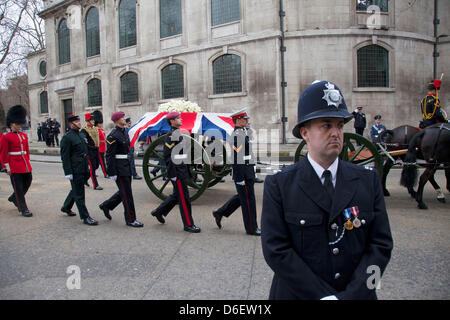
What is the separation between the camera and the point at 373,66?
19.2 m

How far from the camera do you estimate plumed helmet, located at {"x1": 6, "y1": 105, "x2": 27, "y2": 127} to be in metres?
6.75

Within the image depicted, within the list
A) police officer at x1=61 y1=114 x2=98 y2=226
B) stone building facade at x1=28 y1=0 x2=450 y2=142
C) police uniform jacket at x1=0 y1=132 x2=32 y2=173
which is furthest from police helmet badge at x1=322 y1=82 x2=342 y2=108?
stone building facade at x1=28 y1=0 x2=450 y2=142

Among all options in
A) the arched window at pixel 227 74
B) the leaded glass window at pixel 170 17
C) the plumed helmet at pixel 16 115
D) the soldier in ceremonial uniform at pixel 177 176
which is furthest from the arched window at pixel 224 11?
the soldier in ceremonial uniform at pixel 177 176

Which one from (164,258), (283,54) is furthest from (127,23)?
(164,258)

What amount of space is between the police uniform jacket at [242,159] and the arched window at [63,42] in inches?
1213

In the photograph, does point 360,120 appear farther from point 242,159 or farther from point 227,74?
point 242,159

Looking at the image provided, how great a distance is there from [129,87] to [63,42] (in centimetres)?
1090

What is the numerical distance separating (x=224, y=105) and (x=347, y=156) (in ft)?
47.7

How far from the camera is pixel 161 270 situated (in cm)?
392

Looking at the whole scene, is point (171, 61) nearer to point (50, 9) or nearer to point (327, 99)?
point (50, 9)

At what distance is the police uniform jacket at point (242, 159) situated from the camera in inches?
207

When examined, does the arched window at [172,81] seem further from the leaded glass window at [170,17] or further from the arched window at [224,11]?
the arched window at [224,11]

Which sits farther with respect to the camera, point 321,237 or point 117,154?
point 117,154
